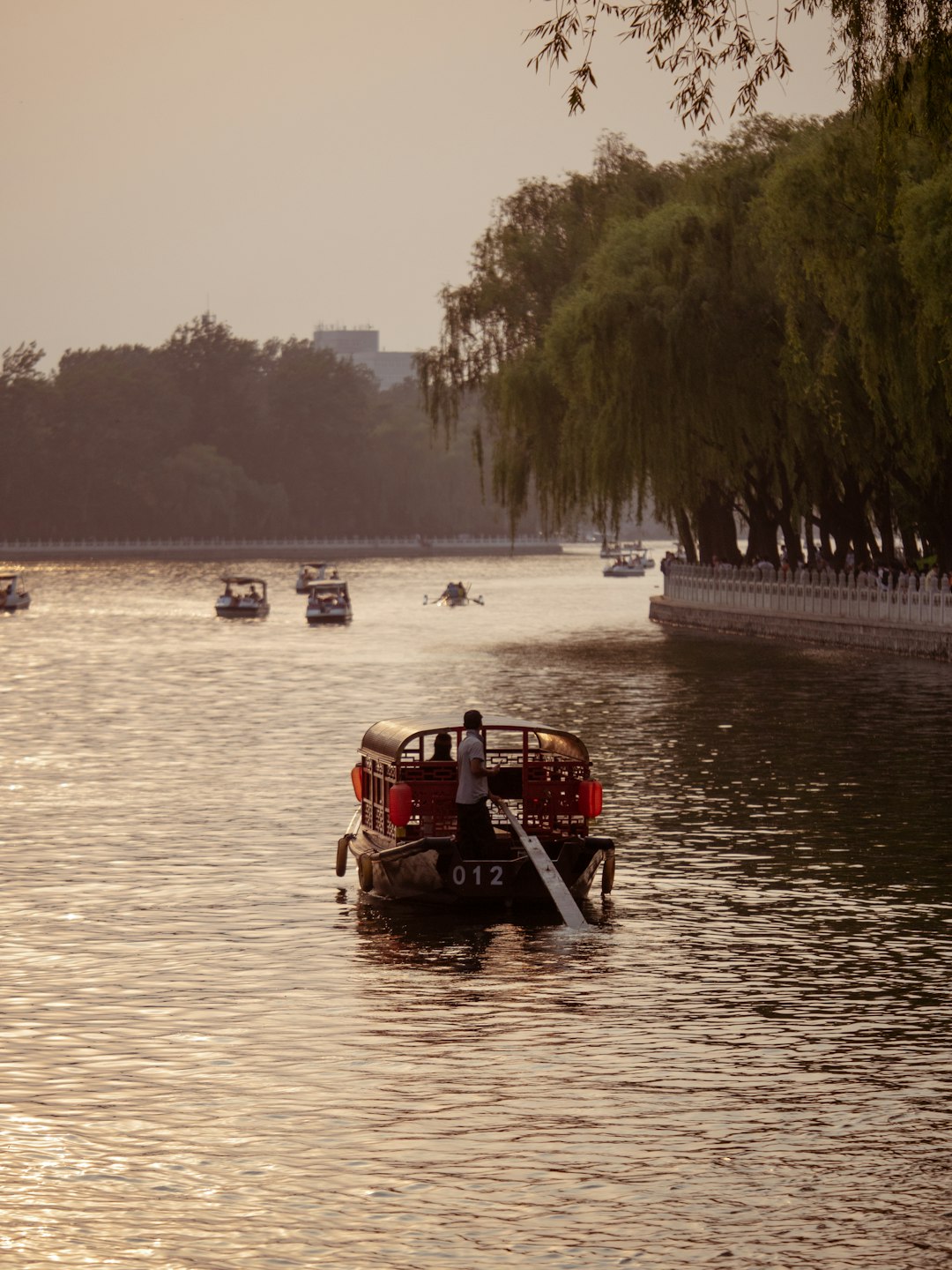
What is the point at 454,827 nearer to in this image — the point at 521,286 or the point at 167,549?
the point at 521,286

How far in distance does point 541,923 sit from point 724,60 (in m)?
6.27

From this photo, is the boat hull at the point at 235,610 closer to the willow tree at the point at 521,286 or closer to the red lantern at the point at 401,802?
the willow tree at the point at 521,286

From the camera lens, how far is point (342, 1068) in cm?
1152

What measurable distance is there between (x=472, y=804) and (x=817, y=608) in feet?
124

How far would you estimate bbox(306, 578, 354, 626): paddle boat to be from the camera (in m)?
70.2

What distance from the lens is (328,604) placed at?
70812 millimetres

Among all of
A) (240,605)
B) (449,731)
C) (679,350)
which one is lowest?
(240,605)

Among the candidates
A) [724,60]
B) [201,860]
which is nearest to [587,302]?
[201,860]

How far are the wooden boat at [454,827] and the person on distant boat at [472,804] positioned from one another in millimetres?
85

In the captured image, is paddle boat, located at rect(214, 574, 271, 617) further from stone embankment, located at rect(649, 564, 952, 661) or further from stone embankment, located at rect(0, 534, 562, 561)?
stone embankment, located at rect(0, 534, 562, 561)

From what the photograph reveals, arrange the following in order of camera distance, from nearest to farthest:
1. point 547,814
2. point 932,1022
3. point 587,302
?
point 932,1022, point 547,814, point 587,302

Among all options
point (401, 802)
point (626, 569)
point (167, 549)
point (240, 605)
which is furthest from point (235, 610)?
point (167, 549)

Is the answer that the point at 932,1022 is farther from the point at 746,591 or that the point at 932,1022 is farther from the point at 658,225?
the point at 746,591

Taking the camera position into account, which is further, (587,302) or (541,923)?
(587,302)
